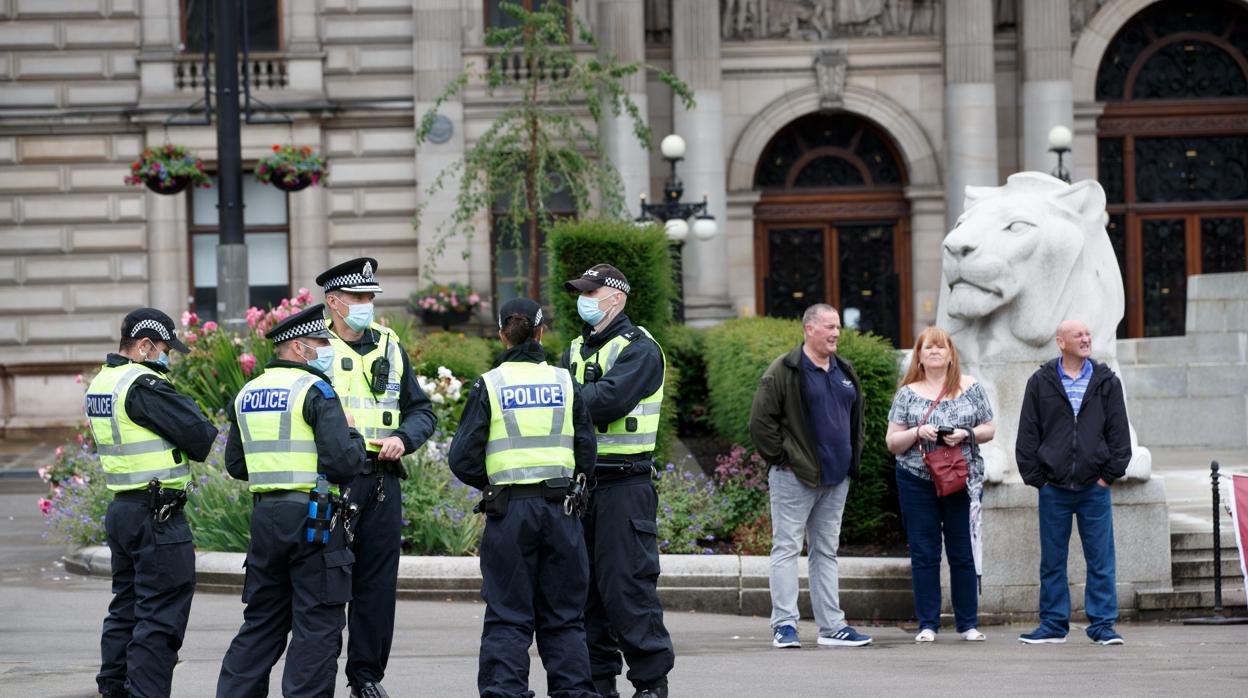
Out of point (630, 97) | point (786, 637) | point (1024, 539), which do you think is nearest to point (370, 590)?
point (786, 637)

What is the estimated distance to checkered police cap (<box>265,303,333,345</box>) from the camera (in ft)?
28.7

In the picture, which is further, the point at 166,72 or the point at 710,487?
the point at 166,72

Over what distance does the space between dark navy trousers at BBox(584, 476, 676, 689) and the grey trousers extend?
1.96m

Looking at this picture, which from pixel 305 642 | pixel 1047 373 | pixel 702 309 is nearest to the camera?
pixel 305 642

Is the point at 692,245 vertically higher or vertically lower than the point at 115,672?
higher

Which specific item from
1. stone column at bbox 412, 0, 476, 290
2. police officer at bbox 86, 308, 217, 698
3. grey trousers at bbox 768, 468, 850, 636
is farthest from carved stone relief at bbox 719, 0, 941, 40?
police officer at bbox 86, 308, 217, 698

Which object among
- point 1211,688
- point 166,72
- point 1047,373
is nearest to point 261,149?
point 166,72

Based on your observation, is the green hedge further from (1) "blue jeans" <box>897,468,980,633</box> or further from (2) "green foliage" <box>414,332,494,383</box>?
(2) "green foliage" <box>414,332,494,383</box>

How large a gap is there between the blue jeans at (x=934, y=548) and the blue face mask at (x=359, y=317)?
393 cm

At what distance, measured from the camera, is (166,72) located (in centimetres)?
3144

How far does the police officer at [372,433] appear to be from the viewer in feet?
30.0

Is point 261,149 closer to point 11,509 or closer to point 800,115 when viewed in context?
point 800,115

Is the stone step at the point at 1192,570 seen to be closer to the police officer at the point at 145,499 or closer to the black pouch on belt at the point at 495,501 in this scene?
the black pouch on belt at the point at 495,501

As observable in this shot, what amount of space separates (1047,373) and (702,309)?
1980 centimetres
